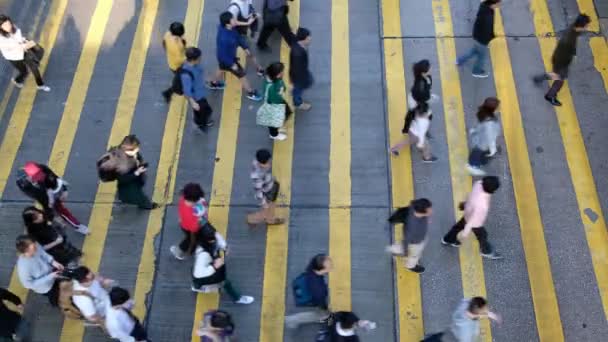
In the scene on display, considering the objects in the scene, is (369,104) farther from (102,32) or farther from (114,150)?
(102,32)

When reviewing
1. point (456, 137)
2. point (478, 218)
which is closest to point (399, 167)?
point (456, 137)

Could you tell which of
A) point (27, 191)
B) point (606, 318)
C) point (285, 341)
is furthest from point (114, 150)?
point (606, 318)

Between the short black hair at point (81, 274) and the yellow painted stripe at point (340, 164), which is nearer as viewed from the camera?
the short black hair at point (81, 274)

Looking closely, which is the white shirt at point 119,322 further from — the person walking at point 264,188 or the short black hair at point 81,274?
the person walking at point 264,188

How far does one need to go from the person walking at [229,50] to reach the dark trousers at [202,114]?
71 cm

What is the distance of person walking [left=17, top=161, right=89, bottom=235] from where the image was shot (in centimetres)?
712

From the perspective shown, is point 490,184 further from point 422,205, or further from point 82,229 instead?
point 82,229

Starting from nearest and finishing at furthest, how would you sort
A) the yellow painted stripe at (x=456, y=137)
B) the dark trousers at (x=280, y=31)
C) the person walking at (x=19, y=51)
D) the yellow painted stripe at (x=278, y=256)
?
the yellow painted stripe at (x=278, y=256) < the yellow painted stripe at (x=456, y=137) < the person walking at (x=19, y=51) < the dark trousers at (x=280, y=31)

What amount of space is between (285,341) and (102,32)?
22.5 ft

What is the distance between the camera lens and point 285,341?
7.37m

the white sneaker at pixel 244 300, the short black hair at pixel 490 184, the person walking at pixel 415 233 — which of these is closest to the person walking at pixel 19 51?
the white sneaker at pixel 244 300

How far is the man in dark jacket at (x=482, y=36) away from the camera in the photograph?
899 centimetres

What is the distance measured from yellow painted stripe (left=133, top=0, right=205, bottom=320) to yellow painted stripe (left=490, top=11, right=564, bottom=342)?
5.05m

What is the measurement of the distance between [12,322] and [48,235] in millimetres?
1058
